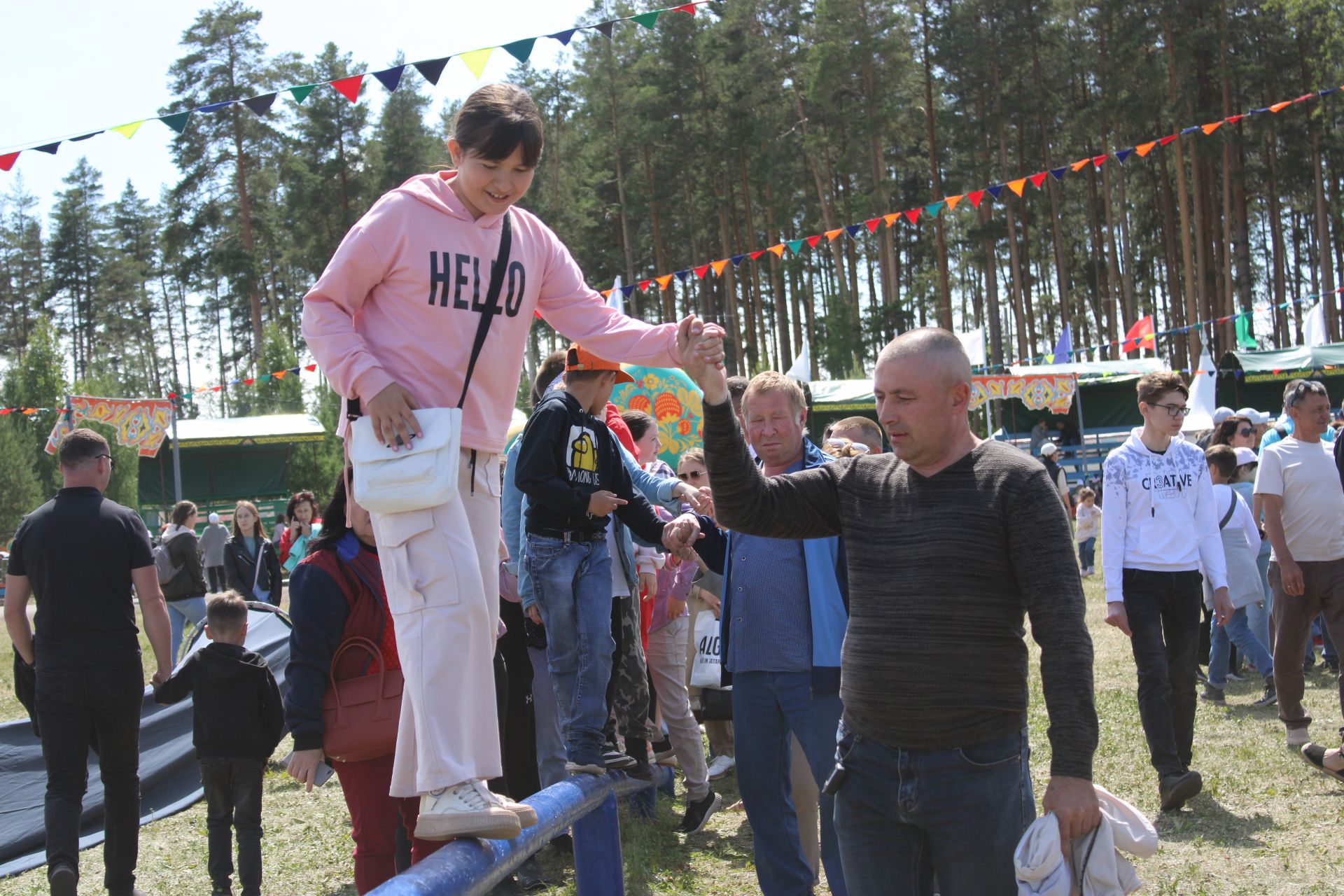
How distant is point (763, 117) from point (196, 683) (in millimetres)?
36288

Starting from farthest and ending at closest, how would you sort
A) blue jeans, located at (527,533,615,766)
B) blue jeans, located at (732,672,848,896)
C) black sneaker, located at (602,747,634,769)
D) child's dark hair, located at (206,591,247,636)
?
child's dark hair, located at (206,591,247,636) < blue jeans, located at (527,533,615,766) < black sneaker, located at (602,747,634,769) < blue jeans, located at (732,672,848,896)

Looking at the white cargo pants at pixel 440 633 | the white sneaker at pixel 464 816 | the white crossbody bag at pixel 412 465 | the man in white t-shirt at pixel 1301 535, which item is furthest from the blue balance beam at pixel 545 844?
the man in white t-shirt at pixel 1301 535

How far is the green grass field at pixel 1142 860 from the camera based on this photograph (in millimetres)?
4988

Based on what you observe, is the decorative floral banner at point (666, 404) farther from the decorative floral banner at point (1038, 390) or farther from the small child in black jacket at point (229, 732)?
the decorative floral banner at point (1038, 390)

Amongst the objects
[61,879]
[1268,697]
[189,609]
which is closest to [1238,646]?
[1268,697]

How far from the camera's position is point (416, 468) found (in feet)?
8.27

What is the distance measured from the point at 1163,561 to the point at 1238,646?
3.51 m

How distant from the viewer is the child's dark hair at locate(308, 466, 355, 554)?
3689mm

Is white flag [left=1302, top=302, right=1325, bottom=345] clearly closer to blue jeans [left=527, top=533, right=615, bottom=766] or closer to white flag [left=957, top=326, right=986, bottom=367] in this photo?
white flag [left=957, top=326, right=986, bottom=367]

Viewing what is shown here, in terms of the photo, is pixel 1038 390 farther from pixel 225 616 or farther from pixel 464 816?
pixel 464 816

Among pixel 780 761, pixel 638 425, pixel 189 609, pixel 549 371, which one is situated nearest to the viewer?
pixel 780 761

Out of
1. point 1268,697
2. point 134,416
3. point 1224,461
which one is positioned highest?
point 134,416

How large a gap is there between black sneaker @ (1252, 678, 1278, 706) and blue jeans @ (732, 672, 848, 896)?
225 inches

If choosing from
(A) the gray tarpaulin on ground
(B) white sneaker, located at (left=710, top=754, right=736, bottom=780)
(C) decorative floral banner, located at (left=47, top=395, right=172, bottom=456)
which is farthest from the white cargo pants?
(C) decorative floral banner, located at (left=47, top=395, right=172, bottom=456)
